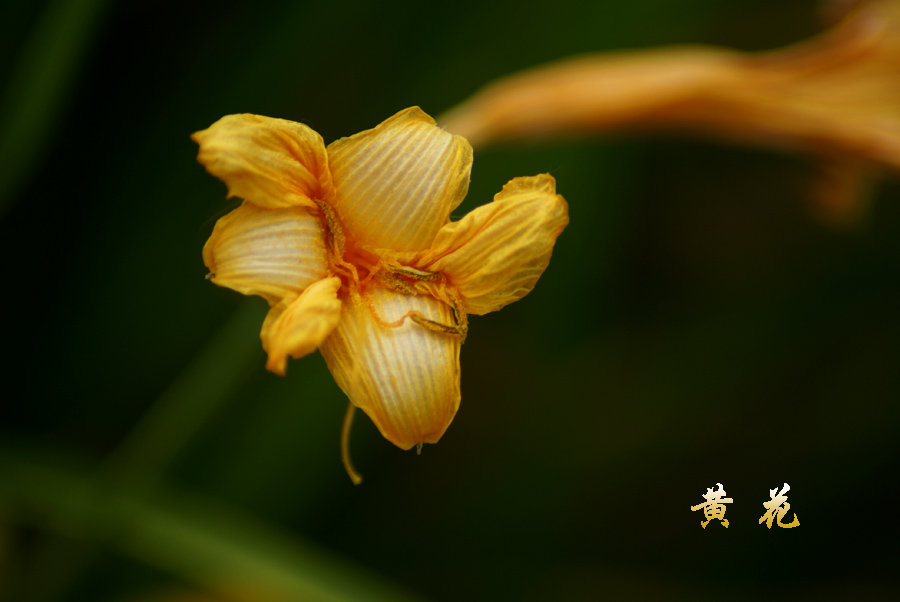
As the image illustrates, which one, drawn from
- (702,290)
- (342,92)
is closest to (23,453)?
(342,92)

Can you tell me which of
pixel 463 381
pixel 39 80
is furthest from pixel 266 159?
pixel 463 381

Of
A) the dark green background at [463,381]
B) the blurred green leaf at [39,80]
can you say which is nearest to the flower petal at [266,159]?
the blurred green leaf at [39,80]

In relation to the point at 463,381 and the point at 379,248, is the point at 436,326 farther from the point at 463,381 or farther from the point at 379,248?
the point at 463,381

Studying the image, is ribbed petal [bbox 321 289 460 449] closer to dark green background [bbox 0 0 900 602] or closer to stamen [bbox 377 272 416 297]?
stamen [bbox 377 272 416 297]

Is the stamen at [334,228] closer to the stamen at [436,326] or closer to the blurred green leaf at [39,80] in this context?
the stamen at [436,326]

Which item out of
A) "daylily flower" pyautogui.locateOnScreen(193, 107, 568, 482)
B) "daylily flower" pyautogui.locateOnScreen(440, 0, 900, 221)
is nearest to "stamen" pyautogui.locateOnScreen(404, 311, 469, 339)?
"daylily flower" pyautogui.locateOnScreen(193, 107, 568, 482)

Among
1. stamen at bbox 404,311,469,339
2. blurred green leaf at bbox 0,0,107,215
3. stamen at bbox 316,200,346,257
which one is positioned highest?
blurred green leaf at bbox 0,0,107,215
